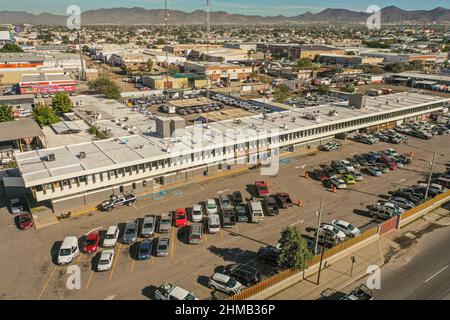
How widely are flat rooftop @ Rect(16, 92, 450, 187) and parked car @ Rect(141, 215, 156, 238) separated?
280 inches

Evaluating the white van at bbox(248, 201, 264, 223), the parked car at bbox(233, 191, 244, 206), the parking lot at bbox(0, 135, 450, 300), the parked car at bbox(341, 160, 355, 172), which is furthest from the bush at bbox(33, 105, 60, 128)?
the parked car at bbox(341, 160, 355, 172)

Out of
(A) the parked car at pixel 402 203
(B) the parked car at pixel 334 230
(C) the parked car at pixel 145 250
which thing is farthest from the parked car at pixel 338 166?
(C) the parked car at pixel 145 250

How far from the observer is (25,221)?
32.2 m

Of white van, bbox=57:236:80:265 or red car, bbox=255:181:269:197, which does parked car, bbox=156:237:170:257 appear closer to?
white van, bbox=57:236:80:265

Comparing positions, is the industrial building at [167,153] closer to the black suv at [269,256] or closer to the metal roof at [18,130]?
the metal roof at [18,130]

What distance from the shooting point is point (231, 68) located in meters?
112

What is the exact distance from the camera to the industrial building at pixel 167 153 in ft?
112

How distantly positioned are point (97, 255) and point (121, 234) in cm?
334

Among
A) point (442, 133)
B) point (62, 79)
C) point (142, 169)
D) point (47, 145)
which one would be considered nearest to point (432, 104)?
point (442, 133)

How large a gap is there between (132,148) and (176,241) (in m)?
14.4

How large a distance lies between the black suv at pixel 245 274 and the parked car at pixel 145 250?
22.2 ft

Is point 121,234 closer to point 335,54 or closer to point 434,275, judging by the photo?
point 434,275

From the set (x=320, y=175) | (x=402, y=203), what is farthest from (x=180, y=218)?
(x=402, y=203)

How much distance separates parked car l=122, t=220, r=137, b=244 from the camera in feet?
97.9
